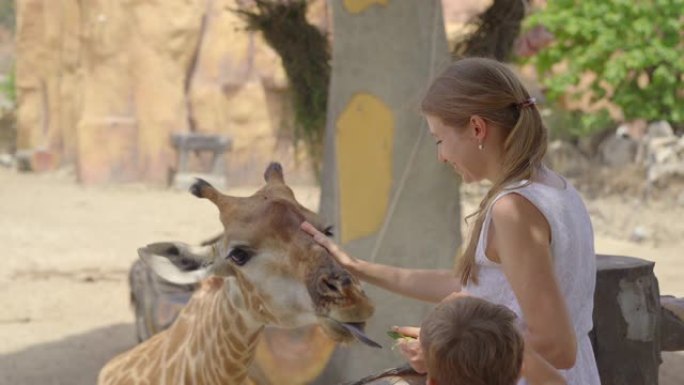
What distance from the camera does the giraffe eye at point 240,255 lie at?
2.58 meters

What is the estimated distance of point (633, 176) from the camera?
523 inches

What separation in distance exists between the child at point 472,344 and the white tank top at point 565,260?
233 mm

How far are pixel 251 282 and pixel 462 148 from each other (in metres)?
0.87

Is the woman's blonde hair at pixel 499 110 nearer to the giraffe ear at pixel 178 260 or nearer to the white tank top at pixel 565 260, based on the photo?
the white tank top at pixel 565 260

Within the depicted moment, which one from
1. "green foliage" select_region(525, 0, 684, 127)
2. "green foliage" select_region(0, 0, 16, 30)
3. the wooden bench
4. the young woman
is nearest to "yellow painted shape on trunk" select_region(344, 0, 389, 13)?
the young woman

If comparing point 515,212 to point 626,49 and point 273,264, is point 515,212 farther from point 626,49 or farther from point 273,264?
point 626,49

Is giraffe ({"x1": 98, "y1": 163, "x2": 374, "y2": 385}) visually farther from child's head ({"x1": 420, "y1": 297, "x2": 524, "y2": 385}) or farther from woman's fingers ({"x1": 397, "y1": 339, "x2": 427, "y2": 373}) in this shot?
child's head ({"x1": 420, "y1": 297, "x2": 524, "y2": 385})

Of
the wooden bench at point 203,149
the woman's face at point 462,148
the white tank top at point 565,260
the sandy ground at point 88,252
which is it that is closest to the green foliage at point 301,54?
the sandy ground at point 88,252

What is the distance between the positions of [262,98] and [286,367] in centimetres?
1125

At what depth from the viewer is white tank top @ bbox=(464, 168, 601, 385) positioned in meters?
1.86

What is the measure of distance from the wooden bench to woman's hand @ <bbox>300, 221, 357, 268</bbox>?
12.6 m

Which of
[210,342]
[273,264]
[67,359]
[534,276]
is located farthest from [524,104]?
[67,359]

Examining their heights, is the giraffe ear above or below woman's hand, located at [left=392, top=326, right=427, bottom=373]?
below

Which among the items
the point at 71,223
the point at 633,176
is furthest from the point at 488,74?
the point at 633,176
